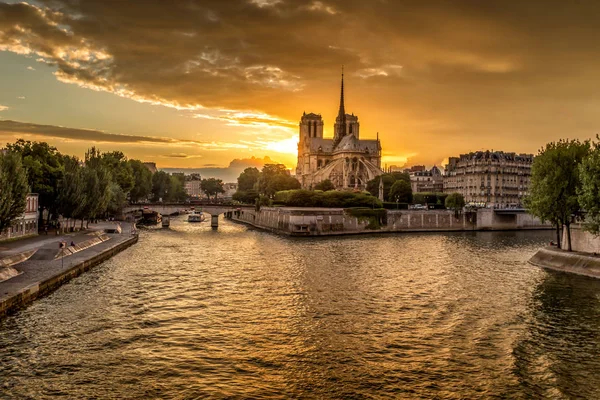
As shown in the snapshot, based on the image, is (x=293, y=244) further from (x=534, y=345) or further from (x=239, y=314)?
(x=534, y=345)

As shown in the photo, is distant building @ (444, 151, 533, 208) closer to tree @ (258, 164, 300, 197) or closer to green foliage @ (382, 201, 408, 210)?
green foliage @ (382, 201, 408, 210)

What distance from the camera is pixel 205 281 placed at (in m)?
39.3

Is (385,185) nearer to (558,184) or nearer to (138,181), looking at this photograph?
(138,181)

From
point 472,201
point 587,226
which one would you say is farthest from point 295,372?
point 472,201

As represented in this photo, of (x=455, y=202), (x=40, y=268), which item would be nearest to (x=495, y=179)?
(x=455, y=202)

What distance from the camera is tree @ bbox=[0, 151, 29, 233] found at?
38.0 metres

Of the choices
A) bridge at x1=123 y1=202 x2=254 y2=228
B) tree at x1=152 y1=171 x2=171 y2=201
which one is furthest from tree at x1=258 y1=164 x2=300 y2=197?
tree at x1=152 y1=171 x2=171 y2=201

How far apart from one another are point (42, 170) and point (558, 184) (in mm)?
60925

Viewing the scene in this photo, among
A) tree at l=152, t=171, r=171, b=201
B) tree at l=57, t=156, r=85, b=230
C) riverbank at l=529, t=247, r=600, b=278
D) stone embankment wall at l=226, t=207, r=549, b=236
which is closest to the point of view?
riverbank at l=529, t=247, r=600, b=278

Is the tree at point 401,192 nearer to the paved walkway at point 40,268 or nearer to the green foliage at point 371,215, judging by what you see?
the green foliage at point 371,215

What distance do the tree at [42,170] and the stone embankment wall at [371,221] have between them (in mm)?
36349

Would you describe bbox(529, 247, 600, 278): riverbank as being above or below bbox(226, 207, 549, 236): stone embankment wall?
below

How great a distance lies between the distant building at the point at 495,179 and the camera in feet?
519

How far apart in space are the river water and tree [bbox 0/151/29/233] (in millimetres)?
8286
